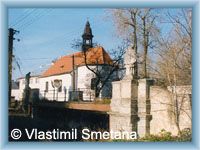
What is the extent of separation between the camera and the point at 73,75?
12.8 m

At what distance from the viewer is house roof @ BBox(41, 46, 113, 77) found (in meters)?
11.9

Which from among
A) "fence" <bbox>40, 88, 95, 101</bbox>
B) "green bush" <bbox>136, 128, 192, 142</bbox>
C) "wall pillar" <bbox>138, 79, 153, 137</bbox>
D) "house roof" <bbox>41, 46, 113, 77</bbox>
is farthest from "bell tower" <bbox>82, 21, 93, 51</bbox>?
"green bush" <bbox>136, 128, 192, 142</bbox>

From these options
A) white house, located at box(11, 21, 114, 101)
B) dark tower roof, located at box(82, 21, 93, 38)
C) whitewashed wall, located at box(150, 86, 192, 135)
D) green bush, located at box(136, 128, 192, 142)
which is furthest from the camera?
white house, located at box(11, 21, 114, 101)

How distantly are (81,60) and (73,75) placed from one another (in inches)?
24.0

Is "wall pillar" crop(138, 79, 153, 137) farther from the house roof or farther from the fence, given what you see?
the fence

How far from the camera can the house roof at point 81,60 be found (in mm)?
11918

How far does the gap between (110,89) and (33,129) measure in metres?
3.46

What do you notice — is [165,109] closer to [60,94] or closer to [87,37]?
[87,37]

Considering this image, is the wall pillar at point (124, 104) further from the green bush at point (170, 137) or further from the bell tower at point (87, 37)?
the bell tower at point (87, 37)

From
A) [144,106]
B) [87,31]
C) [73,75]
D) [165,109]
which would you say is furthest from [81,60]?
[165,109]
